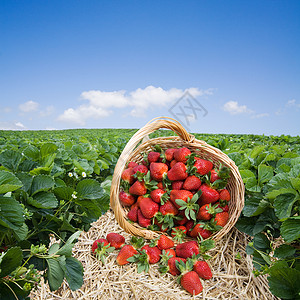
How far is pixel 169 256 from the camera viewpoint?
77.6 inches

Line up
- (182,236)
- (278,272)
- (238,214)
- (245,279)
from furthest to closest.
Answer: (182,236)
(238,214)
(245,279)
(278,272)

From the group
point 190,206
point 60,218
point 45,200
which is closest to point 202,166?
point 190,206

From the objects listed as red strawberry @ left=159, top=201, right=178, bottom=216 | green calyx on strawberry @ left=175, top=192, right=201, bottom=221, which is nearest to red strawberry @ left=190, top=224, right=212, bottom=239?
green calyx on strawberry @ left=175, top=192, right=201, bottom=221

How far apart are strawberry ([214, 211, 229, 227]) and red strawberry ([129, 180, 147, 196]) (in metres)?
0.68

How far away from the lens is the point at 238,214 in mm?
1958

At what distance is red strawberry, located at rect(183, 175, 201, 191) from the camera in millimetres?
2146

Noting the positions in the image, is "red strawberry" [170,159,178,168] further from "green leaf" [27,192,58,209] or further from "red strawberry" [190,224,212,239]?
"green leaf" [27,192,58,209]

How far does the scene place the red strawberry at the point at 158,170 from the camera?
2268mm

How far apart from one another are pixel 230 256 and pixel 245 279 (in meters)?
0.21

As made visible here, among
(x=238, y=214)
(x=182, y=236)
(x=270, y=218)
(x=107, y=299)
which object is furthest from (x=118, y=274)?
(x=270, y=218)

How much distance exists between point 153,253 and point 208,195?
65 cm

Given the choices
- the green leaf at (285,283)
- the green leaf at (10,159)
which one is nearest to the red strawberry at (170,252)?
the green leaf at (285,283)

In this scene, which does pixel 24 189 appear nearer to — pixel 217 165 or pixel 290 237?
pixel 290 237

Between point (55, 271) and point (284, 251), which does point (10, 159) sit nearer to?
point (55, 271)
